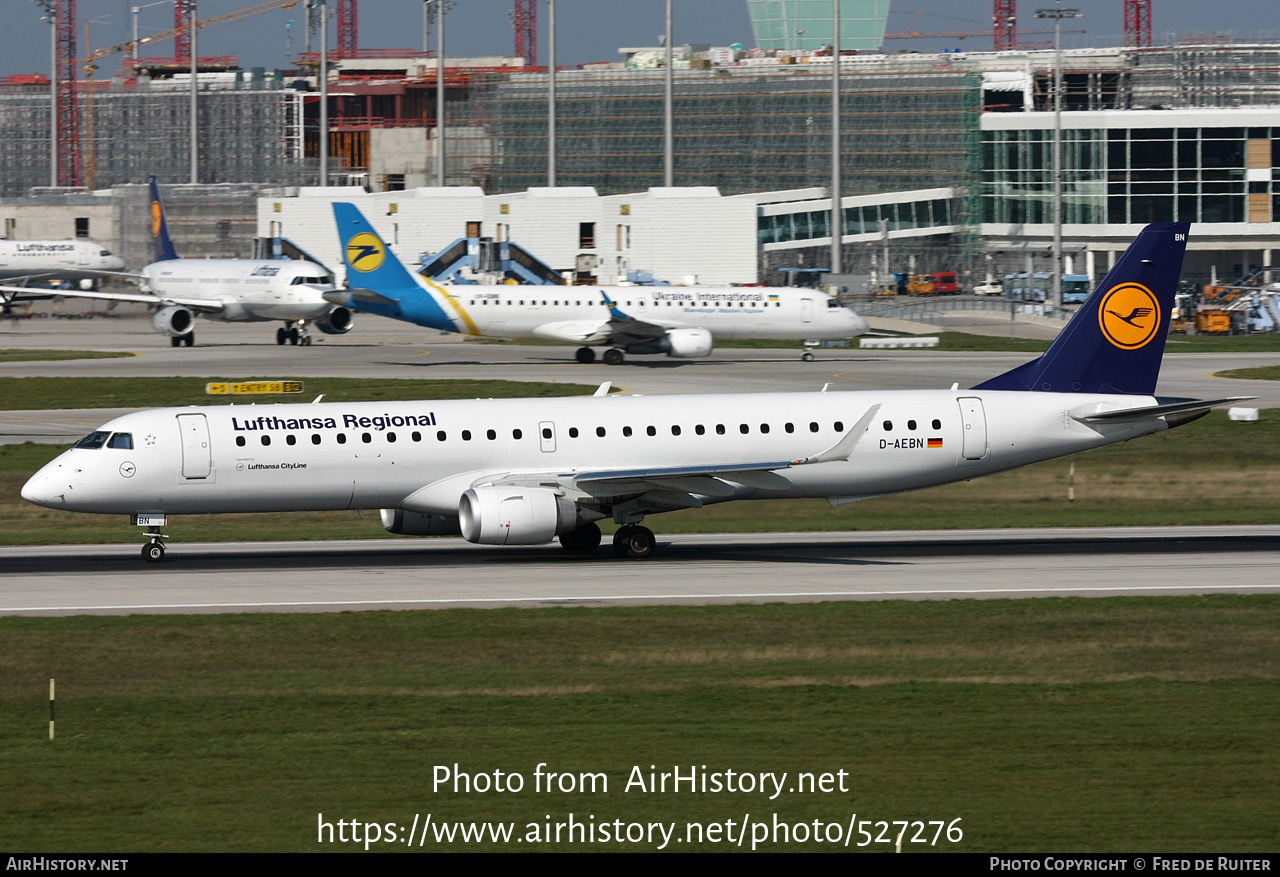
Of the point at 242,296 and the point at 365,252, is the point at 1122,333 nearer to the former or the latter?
the point at 365,252

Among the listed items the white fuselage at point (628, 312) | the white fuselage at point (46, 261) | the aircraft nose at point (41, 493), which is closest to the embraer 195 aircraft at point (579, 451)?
the aircraft nose at point (41, 493)

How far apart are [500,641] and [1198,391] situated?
52311 millimetres

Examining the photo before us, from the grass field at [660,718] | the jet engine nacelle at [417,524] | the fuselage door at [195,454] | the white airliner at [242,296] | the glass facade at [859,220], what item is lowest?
the grass field at [660,718]

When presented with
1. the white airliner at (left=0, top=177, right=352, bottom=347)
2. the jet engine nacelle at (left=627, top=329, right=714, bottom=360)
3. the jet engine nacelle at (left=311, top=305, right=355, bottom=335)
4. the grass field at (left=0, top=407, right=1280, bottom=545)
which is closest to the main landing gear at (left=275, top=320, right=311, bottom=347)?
the white airliner at (left=0, top=177, right=352, bottom=347)

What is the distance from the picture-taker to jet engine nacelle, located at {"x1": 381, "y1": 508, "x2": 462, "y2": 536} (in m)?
37.5

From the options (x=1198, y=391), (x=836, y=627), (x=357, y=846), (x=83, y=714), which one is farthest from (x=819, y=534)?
(x=1198, y=391)

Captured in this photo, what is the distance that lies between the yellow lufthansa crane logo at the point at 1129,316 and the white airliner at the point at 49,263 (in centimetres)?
11514

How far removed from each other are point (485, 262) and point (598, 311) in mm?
66852

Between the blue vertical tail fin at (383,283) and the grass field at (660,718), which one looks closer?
the grass field at (660,718)

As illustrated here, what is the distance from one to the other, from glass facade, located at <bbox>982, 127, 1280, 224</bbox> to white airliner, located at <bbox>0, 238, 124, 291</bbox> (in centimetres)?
9570

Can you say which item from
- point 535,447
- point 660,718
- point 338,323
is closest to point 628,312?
point 338,323

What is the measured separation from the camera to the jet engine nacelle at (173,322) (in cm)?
9919

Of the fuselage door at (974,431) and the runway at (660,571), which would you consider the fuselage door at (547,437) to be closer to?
the runway at (660,571)

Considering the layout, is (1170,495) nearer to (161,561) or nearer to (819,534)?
(819,534)
